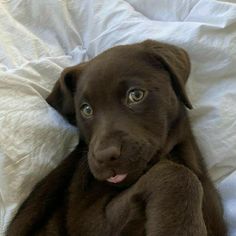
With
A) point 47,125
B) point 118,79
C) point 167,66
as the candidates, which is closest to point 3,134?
point 47,125

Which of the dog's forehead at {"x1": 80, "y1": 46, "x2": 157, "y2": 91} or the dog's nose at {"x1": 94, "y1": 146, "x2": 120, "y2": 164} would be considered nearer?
the dog's nose at {"x1": 94, "y1": 146, "x2": 120, "y2": 164}

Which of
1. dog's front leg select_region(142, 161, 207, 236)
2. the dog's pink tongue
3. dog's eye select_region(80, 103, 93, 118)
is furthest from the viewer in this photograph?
dog's eye select_region(80, 103, 93, 118)

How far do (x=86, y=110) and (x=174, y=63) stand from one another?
0.27 metres

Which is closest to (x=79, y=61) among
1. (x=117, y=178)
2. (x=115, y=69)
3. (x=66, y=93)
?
(x=66, y=93)

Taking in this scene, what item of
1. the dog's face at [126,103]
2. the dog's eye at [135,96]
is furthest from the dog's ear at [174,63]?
the dog's eye at [135,96]

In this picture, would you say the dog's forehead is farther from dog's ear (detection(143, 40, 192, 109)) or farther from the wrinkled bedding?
the wrinkled bedding

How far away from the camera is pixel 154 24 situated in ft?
6.02

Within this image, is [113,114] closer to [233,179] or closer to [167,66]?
[167,66]

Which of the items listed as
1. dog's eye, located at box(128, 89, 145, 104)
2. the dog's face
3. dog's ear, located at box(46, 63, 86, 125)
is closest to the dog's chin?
the dog's face

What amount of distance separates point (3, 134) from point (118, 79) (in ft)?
1.16

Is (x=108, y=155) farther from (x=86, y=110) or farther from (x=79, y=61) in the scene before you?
(x=79, y=61)

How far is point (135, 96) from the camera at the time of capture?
1.43 m

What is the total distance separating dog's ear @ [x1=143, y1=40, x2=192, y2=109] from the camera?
150 centimetres

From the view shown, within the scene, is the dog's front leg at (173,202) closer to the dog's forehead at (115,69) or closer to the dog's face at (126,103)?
the dog's face at (126,103)
